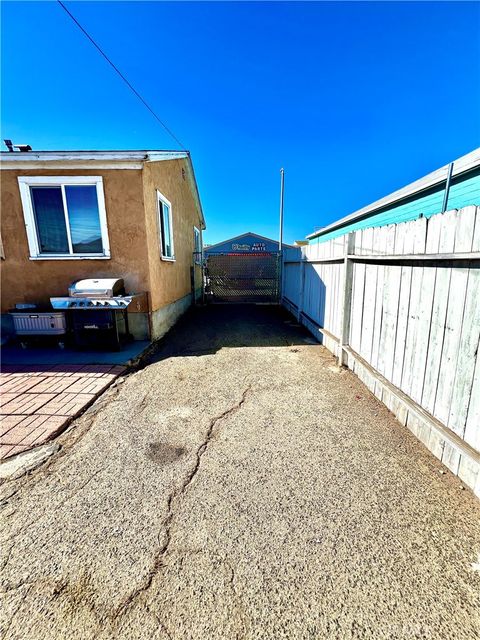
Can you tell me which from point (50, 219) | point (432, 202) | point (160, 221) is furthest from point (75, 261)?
point (432, 202)

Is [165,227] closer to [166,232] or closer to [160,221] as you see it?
[166,232]

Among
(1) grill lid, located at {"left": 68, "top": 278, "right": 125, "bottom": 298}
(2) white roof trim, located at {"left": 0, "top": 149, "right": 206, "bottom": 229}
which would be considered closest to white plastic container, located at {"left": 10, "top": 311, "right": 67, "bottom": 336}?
(1) grill lid, located at {"left": 68, "top": 278, "right": 125, "bottom": 298}

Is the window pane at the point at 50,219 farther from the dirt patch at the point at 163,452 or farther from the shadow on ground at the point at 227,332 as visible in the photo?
the dirt patch at the point at 163,452

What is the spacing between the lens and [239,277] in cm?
1275

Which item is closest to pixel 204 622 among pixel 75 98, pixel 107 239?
pixel 107 239

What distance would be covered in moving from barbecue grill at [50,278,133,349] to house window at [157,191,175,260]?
1958 mm

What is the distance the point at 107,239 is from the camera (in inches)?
209

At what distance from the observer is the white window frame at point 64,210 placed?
16.7ft

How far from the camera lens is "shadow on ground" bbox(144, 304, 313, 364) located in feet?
17.7

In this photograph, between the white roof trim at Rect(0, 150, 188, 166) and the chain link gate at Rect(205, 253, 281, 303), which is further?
the chain link gate at Rect(205, 253, 281, 303)

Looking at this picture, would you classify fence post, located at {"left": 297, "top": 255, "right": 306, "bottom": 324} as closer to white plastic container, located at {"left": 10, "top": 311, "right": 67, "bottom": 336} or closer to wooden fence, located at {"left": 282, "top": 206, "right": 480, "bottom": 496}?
wooden fence, located at {"left": 282, "top": 206, "right": 480, "bottom": 496}

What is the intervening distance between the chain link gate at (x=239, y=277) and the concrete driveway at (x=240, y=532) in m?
9.50

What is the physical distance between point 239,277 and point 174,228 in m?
5.40

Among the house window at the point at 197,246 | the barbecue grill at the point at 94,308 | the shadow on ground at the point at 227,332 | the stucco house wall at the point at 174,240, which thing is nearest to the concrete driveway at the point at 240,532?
the barbecue grill at the point at 94,308
